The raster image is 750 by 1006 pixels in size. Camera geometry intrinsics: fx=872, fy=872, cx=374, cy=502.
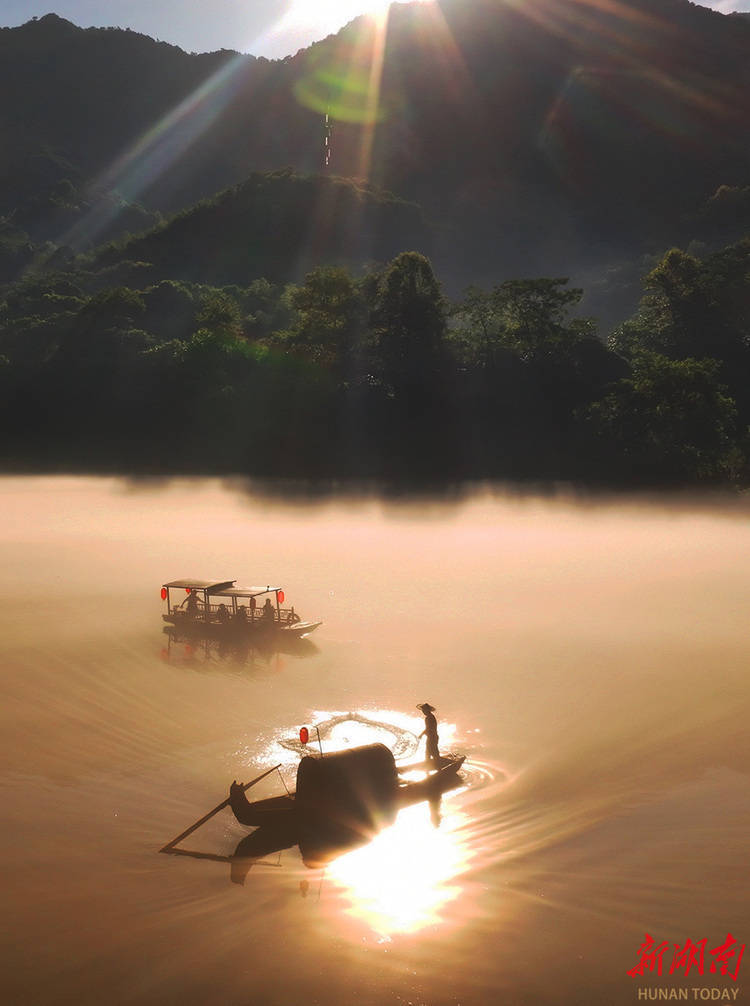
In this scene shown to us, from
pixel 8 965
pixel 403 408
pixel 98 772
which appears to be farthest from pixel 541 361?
pixel 8 965

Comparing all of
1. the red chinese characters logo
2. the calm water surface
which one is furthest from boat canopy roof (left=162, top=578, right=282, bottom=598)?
the red chinese characters logo

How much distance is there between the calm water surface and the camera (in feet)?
A: 49.3

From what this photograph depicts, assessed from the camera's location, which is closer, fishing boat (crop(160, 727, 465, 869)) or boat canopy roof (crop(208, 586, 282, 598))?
fishing boat (crop(160, 727, 465, 869))

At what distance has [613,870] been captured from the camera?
59.0 ft

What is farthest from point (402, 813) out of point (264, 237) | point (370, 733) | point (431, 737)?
point (264, 237)

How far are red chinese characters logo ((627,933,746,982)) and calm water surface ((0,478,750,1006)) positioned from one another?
195mm

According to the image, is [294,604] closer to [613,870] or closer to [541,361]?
[613,870]

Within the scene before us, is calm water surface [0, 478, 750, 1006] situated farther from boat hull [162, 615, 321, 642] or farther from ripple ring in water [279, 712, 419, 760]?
boat hull [162, 615, 321, 642]

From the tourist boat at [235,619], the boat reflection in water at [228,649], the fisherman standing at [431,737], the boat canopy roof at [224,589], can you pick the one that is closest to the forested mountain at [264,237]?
the boat canopy roof at [224,589]

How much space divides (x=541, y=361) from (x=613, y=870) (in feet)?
248

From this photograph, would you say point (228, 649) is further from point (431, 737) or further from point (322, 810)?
point (322, 810)

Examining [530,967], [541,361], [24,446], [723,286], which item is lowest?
[530,967]

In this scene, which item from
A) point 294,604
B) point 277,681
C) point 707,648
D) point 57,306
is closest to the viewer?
point 277,681

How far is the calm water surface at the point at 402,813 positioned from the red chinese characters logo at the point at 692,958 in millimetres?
195
